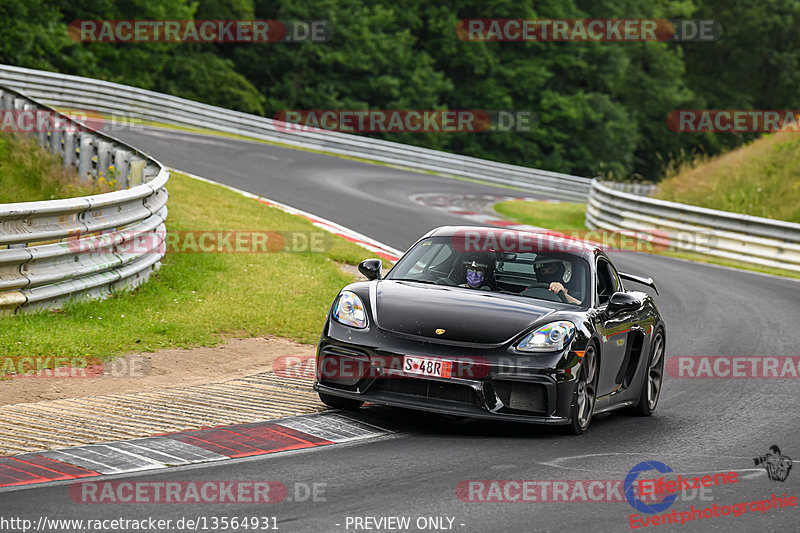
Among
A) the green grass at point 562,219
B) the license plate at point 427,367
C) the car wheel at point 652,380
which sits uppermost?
the license plate at point 427,367

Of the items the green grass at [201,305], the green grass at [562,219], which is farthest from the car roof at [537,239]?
the green grass at [562,219]

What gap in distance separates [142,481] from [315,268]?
29.8 ft

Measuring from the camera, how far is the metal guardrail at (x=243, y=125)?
3241 cm

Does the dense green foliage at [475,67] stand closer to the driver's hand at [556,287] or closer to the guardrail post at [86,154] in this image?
the guardrail post at [86,154]

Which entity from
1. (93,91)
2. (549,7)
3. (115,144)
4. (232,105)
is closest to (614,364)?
(115,144)

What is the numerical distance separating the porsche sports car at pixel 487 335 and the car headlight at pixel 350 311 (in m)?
0.01

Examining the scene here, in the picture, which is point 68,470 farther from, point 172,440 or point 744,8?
point 744,8

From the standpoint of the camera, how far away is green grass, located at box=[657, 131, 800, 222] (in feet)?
89.9

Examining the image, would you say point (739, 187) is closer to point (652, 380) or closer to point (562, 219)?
point (562, 219)

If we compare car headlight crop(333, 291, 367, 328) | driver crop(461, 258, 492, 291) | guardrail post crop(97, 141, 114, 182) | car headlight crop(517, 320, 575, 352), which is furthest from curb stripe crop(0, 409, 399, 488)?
guardrail post crop(97, 141, 114, 182)

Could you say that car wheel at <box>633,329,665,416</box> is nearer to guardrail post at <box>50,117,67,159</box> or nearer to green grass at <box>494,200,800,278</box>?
guardrail post at <box>50,117,67,159</box>

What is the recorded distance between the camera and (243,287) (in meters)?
12.9

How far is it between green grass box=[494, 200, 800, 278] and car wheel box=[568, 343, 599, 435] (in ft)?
48.9

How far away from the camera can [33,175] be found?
1590 centimetres
